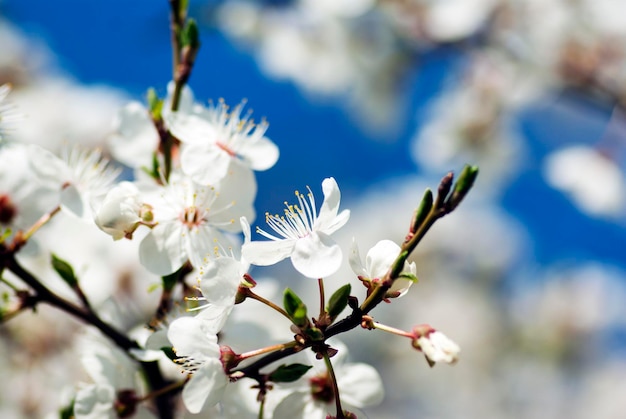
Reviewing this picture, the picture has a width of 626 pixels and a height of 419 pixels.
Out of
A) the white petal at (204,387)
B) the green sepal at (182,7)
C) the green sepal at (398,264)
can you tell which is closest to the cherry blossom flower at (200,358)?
the white petal at (204,387)

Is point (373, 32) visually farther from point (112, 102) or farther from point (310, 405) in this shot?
point (310, 405)

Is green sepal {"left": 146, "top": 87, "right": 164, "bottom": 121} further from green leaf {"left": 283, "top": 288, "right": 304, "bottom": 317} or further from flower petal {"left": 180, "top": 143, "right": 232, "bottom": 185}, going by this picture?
green leaf {"left": 283, "top": 288, "right": 304, "bottom": 317}

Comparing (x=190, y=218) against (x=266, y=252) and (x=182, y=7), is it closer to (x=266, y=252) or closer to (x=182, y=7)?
(x=266, y=252)

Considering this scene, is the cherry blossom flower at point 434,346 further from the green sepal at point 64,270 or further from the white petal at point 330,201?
the green sepal at point 64,270

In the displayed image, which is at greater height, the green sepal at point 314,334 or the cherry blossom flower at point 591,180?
the cherry blossom flower at point 591,180

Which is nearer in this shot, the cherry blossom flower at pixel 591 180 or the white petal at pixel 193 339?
the white petal at pixel 193 339

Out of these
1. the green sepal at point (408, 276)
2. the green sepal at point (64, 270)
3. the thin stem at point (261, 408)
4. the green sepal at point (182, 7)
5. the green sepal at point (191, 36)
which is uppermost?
the green sepal at point (182, 7)

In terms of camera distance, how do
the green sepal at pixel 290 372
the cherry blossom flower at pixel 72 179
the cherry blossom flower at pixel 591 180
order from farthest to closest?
the cherry blossom flower at pixel 591 180 < the cherry blossom flower at pixel 72 179 < the green sepal at pixel 290 372
